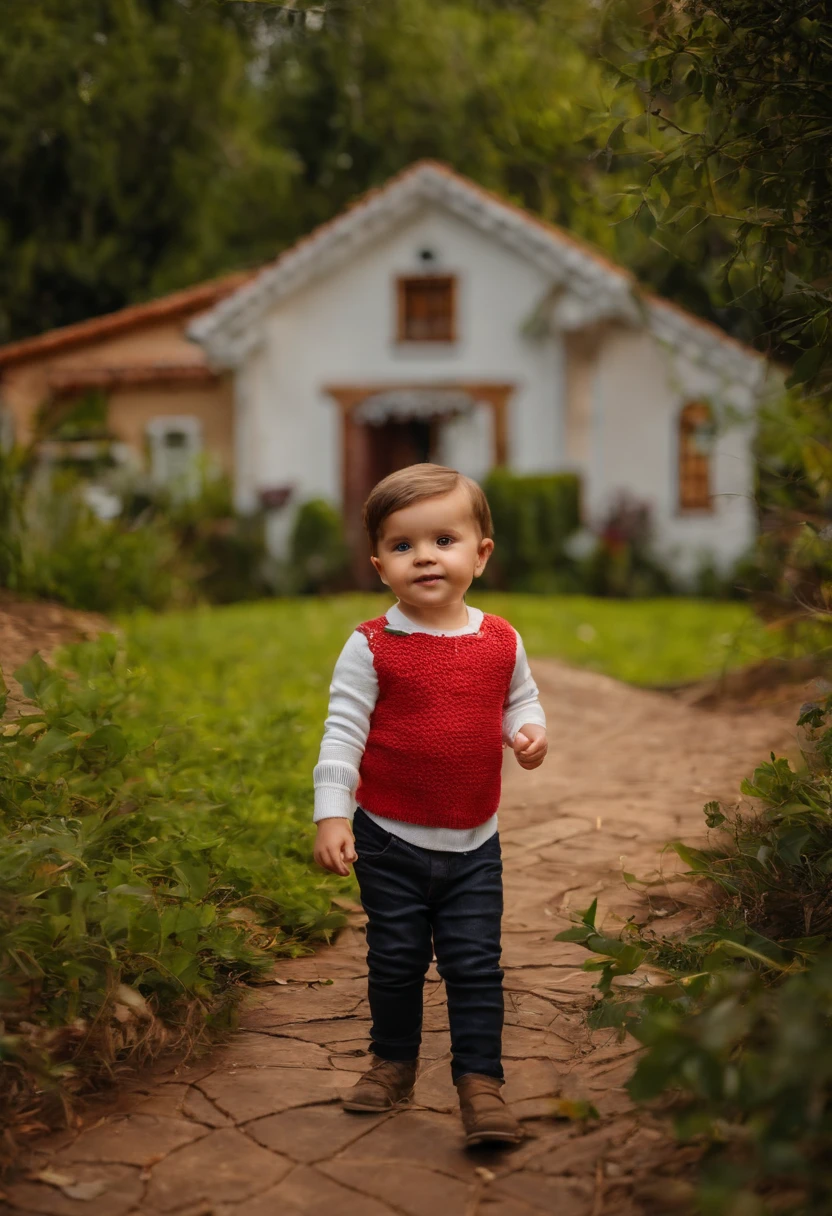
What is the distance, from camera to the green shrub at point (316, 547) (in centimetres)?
1627

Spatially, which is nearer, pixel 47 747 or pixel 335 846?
pixel 335 846

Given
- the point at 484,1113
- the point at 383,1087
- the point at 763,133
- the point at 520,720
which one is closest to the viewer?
the point at 484,1113

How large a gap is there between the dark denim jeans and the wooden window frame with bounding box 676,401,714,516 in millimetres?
14739

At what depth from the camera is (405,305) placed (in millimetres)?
17156

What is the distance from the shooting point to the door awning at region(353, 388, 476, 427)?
1712 cm

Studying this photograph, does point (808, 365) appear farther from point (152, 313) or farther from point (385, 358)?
point (152, 313)

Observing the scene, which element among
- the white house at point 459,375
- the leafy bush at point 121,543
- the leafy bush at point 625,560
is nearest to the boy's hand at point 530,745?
the leafy bush at point 121,543

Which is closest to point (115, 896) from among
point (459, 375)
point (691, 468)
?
point (459, 375)

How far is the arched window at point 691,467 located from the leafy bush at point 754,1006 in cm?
1417

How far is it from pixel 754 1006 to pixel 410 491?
50.4 inches

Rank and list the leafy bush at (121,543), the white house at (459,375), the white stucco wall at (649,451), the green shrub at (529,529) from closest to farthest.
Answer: the leafy bush at (121,543) → the green shrub at (529,529) → the white house at (459,375) → the white stucco wall at (649,451)

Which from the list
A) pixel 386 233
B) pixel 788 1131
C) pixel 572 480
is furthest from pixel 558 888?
pixel 386 233

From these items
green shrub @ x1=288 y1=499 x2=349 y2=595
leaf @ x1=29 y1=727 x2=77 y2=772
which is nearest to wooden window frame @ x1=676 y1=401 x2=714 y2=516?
green shrub @ x1=288 y1=499 x2=349 y2=595

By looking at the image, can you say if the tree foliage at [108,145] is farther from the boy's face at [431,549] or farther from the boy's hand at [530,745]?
the boy's hand at [530,745]
